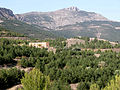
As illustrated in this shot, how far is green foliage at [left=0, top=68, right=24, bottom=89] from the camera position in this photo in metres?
51.8

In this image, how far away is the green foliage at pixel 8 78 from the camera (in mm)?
51750

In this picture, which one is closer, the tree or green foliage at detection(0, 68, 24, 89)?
the tree

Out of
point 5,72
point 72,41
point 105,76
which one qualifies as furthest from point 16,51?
point 72,41

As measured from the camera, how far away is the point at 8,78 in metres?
53.6

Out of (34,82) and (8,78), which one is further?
(8,78)

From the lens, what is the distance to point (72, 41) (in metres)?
135

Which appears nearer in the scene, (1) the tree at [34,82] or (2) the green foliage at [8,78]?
(1) the tree at [34,82]

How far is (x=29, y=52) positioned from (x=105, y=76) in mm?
37570

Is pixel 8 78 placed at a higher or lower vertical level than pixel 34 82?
lower

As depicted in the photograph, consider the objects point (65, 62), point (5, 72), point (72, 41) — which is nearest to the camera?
point (5, 72)

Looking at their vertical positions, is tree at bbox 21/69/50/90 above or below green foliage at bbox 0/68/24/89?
above

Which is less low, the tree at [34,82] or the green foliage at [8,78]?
the tree at [34,82]

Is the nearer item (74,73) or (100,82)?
(100,82)

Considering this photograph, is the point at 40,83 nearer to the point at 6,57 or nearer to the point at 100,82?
the point at 100,82
